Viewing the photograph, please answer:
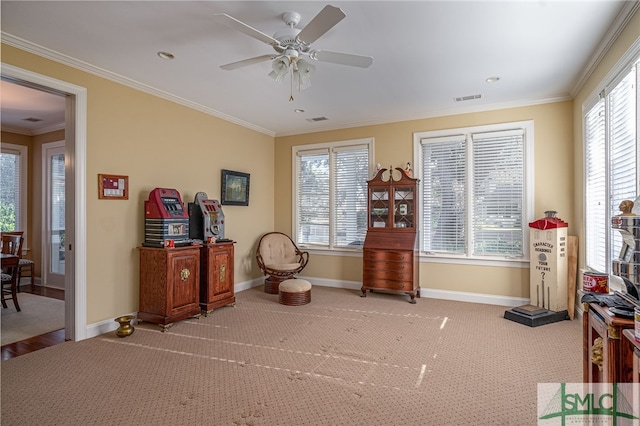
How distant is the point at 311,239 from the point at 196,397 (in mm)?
4193

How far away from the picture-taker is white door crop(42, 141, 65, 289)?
246 inches

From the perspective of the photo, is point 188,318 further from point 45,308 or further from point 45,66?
point 45,66

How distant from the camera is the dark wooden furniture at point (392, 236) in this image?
5.17 m

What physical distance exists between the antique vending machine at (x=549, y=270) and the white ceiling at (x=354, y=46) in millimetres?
1777

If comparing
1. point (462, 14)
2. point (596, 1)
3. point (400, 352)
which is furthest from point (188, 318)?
point (596, 1)

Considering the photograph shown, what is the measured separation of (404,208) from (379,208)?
408 mm

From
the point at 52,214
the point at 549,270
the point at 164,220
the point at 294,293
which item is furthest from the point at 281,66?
the point at 52,214

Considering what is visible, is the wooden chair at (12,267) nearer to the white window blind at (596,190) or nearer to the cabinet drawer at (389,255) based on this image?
the cabinet drawer at (389,255)

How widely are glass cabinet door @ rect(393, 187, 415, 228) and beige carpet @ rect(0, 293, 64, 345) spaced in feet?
15.6

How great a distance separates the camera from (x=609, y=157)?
10.9 ft

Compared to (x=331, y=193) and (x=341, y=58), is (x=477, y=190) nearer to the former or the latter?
(x=331, y=193)

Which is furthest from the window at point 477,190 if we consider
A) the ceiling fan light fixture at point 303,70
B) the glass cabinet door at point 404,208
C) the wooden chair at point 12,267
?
the wooden chair at point 12,267

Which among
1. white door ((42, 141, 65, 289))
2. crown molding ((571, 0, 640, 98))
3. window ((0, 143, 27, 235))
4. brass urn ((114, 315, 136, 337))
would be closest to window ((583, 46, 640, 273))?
crown molding ((571, 0, 640, 98))

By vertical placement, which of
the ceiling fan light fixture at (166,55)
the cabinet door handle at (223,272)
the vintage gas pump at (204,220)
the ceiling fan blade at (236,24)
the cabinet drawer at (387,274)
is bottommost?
the cabinet drawer at (387,274)
